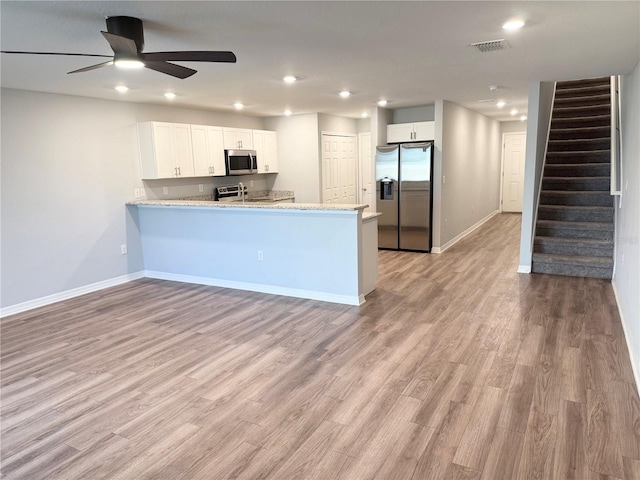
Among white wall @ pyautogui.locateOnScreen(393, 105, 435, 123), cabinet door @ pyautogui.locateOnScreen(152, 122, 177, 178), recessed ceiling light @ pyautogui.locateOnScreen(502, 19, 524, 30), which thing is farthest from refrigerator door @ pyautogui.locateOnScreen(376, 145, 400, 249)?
recessed ceiling light @ pyautogui.locateOnScreen(502, 19, 524, 30)

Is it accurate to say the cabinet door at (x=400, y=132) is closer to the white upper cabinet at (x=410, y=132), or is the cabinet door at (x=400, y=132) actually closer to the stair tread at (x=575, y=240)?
the white upper cabinet at (x=410, y=132)

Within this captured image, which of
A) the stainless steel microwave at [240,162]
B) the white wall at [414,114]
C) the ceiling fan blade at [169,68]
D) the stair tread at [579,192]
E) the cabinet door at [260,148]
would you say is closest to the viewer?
the ceiling fan blade at [169,68]

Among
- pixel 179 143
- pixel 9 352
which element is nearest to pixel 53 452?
pixel 9 352

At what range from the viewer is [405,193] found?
6.99 m

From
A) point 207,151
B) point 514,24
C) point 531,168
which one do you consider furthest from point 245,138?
point 514,24

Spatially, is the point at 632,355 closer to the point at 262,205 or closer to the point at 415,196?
the point at 262,205

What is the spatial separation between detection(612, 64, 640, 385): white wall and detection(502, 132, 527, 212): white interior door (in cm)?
632

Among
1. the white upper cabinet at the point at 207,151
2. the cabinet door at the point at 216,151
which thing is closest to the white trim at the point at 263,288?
the white upper cabinet at the point at 207,151

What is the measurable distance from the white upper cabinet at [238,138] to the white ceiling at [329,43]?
4.77 feet

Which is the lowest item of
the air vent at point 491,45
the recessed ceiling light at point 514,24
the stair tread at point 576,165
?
the stair tread at point 576,165

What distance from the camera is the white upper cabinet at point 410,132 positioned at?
702 centimetres

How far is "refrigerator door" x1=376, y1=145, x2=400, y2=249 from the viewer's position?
7.01m

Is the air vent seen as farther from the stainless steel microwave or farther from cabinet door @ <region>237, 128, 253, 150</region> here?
cabinet door @ <region>237, 128, 253, 150</region>

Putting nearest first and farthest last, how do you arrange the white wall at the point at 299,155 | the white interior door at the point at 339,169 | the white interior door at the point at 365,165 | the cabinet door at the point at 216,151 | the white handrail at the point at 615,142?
the white handrail at the point at 615,142, the cabinet door at the point at 216,151, the white wall at the point at 299,155, the white interior door at the point at 339,169, the white interior door at the point at 365,165
